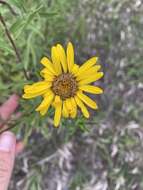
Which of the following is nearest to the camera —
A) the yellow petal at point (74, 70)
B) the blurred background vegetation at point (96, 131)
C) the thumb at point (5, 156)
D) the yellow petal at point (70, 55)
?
the yellow petal at point (70, 55)

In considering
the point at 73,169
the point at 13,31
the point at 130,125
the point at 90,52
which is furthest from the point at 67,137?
the point at 13,31

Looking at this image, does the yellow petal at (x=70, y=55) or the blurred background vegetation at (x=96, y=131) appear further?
the blurred background vegetation at (x=96, y=131)

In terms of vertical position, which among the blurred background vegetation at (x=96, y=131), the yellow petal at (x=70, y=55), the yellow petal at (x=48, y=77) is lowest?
the yellow petal at (x=48, y=77)

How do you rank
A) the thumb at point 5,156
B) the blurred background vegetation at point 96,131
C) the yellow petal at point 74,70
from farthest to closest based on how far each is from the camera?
the blurred background vegetation at point 96,131
the thumb at point 5,156
the yellow petal at point 74,70

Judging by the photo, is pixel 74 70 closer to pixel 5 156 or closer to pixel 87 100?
pixel 87 100

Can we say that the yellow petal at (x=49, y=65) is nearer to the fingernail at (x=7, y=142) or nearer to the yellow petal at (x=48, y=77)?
the yellow petal at (x=48, y=77)

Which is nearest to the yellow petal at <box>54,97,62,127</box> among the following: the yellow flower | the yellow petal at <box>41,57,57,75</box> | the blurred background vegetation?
the yellow flower

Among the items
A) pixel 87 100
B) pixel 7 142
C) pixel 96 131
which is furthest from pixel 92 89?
pixel 96 131

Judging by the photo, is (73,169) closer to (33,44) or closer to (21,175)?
(21,175)

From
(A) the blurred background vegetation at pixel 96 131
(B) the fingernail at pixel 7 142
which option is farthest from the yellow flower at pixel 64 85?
(A) the blurred background vegetation at pixel 96 131
